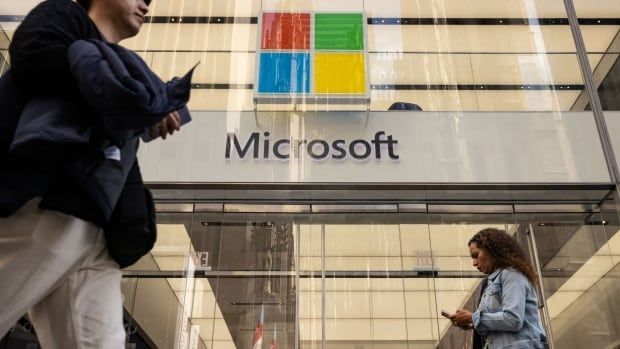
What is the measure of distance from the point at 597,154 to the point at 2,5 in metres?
6.97

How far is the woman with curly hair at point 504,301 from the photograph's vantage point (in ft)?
10.3

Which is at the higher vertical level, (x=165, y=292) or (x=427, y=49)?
(x=427, y=49)

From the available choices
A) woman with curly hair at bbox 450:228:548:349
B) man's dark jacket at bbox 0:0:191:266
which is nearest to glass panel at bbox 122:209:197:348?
woman with curly hair at bbox 450:228:548:349

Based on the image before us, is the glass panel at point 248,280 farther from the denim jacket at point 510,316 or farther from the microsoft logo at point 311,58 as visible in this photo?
the denim jacket at point 510,316

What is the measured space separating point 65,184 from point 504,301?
7.86 ft

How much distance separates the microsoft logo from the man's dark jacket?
591 centimetres

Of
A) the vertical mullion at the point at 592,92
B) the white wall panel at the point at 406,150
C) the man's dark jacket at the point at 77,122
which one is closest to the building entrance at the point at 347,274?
the white wall panel at the point at 406,150

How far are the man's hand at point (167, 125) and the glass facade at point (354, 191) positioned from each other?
5.30 metres

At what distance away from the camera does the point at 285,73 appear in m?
7.61

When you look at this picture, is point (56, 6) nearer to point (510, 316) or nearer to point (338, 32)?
point (510, 316)

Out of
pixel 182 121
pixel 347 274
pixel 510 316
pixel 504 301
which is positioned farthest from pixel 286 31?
pixel 182 121

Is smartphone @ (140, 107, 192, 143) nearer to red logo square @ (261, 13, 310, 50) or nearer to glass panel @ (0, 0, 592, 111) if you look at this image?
glass panel @ (0, 0, 592, 111)

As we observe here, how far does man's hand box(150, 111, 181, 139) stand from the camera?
1.65m

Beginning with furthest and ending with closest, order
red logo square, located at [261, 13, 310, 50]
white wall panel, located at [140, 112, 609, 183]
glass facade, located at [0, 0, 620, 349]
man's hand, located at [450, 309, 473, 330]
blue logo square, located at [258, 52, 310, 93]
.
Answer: red logo square, located at [261, 13, 310, 50] → blue logo square, located at [258, 52, 310, 93] → white wall panel, located at [140, 112, 609, 183] → glass facade, located at [0, 0, 620, 349] → man's hand, located at [450, 309, 473, 330]
